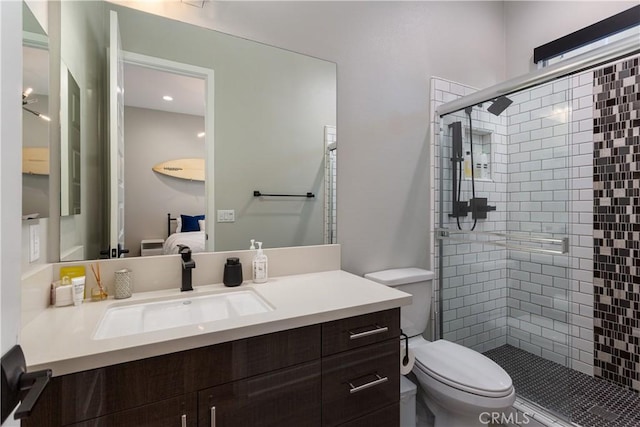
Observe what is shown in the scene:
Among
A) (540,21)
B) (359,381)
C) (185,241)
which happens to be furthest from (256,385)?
(540,21)

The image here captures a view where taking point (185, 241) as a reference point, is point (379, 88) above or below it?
above

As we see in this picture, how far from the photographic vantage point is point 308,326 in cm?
105

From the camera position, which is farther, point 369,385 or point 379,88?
point 379,88

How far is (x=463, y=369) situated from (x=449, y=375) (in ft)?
0.32

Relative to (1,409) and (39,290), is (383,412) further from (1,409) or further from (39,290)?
(39,290)

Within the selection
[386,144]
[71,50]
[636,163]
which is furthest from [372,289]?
[636,163]

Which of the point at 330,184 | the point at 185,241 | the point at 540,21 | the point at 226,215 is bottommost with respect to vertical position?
the point at 185,241

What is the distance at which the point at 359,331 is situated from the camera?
3.79 ft

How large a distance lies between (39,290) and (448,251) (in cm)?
219

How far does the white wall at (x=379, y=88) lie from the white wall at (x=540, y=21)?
48 centimetres

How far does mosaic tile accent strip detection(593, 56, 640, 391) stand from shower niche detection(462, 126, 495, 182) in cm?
71

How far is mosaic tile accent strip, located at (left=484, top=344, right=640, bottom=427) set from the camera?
168 centimetres

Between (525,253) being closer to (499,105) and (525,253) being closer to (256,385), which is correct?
(499,105)

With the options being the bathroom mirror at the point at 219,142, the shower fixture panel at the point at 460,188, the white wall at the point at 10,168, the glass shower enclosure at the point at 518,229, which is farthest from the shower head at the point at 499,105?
the white wall at the point at 10,168
